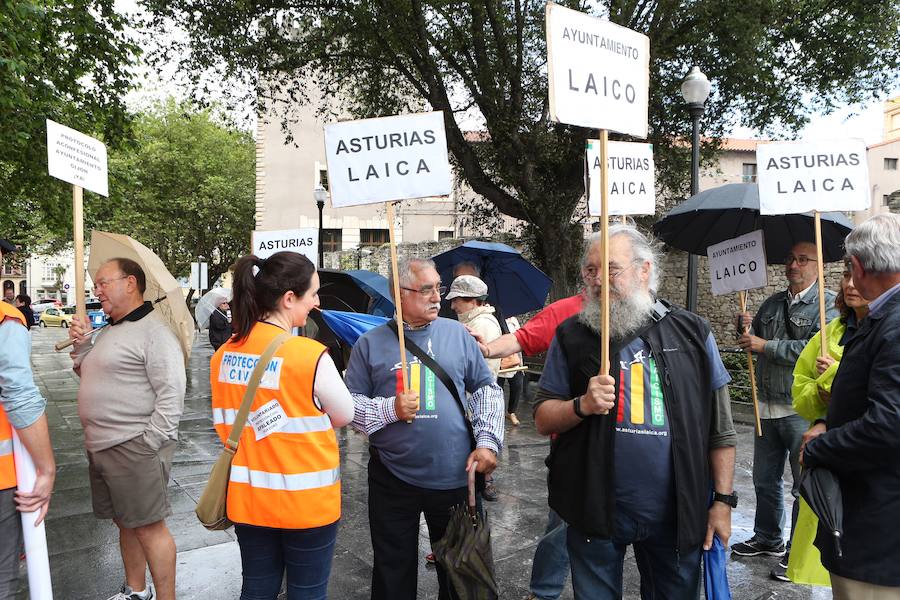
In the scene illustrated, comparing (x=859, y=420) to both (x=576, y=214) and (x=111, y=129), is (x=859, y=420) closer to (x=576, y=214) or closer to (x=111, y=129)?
(x=111, y=129)

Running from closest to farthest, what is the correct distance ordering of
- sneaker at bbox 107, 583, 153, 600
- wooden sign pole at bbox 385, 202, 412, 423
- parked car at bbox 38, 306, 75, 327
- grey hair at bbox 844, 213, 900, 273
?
grey hair at bbox 844, 213, 900, 273 < wooden sign pole at bbox 385, 202, 412, 423 < sneaker at bbox 107, 583, 153, 600 < parked car at bbox 38, 306, 75, 327

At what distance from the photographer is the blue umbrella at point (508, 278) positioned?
24.1ft

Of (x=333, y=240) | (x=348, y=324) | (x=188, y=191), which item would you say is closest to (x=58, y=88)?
(x=348, y=324)

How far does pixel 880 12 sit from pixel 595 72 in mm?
12274

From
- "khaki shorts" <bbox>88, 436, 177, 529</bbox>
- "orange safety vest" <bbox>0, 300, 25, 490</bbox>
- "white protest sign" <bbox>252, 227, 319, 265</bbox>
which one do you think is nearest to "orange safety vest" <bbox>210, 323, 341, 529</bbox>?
"orange safety vest" <bbox>0, 300, 25, 490</bbox>

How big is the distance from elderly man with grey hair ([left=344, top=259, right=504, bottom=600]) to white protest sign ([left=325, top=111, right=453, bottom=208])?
0.47 m

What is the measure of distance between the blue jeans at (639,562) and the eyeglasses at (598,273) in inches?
34.8

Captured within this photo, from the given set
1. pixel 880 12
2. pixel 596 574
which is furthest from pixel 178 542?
pixel 880 12

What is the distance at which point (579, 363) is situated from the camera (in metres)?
2.57

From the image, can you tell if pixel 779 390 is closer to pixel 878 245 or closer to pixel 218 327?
pixel 878 245

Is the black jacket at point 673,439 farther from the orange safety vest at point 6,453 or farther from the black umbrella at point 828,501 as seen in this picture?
the orange safety vest at point 6,453

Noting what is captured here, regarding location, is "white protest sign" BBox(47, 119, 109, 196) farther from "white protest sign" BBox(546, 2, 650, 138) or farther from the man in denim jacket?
the man in denim jacket

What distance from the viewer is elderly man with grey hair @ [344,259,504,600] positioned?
9.50ft

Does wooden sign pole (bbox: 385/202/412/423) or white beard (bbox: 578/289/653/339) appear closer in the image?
white beard (bbox: 578/289/653/339)
